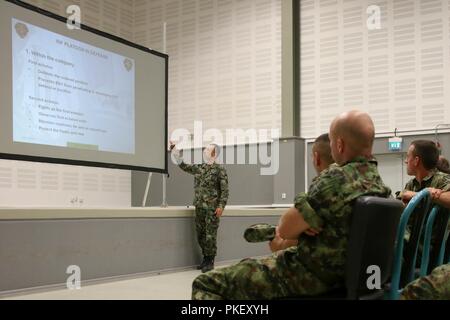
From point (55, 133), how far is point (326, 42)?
15.9 ft

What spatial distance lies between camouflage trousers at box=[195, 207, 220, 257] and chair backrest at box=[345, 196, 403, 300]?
3.26 metres

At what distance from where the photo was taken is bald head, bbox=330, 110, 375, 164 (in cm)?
173

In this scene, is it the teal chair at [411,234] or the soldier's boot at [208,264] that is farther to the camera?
the soldier's boot at [208,264]

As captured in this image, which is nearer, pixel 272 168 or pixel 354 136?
pixel 354 136

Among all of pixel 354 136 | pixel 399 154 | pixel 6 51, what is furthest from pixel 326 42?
pixel 354 136

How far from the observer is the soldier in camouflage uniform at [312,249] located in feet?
5.35

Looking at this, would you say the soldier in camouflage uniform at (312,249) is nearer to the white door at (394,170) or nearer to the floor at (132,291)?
the floor at (132,291)

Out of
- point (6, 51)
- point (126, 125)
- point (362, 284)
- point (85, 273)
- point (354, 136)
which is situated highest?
point (6, 51)

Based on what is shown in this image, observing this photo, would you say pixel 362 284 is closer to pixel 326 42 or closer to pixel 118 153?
pixel 118 153

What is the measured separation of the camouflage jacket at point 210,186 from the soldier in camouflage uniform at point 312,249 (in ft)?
10.7

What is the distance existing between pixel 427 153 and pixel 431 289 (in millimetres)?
1487

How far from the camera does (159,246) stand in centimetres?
441

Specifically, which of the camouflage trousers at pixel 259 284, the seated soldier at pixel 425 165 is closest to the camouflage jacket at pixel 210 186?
the seated soldier at pixel 425 165

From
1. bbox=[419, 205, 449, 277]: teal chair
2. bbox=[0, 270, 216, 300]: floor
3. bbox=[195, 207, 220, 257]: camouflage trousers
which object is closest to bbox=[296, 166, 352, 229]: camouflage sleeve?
bbox=[419, 205, 449, 277]: teal chair
